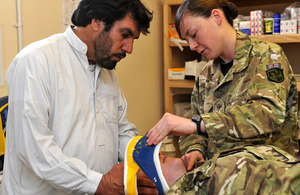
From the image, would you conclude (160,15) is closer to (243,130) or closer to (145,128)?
(145,128)

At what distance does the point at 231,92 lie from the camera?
158 centimetres

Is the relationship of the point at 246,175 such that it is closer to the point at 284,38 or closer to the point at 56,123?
the point at 56,123

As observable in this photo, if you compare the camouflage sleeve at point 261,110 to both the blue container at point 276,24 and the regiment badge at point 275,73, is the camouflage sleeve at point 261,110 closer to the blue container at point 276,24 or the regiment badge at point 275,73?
the regiment badge at point 275,73

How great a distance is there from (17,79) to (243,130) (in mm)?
916

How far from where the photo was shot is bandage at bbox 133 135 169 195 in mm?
1262

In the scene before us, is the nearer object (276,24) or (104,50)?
(104,50)

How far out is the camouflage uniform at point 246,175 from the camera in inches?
40.1

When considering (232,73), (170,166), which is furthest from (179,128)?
(232,73)

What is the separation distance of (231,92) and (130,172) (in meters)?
0.63

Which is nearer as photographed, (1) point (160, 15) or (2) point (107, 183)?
(2) point (107, 183)

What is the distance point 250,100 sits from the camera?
1.42 metres

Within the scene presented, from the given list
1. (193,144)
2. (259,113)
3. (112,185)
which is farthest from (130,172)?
(259,113)

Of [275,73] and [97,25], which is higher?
[97,25]

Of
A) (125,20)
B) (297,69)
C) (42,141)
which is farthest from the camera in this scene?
(297,69)
